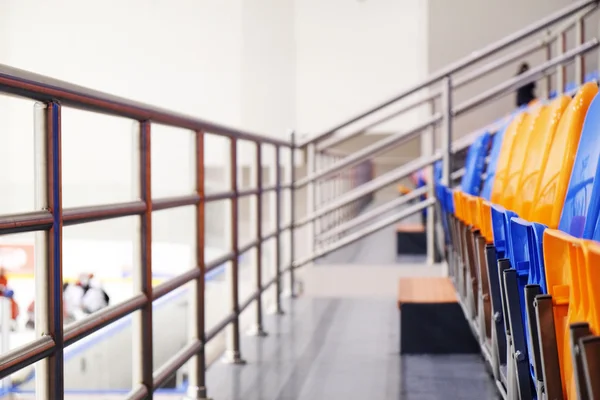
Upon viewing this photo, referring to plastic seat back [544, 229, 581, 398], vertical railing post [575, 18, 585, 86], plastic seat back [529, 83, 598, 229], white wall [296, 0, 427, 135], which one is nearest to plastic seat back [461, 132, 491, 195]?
plastic seat back [529, 83, 598, 229]

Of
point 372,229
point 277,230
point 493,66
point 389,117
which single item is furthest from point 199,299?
point 389,117

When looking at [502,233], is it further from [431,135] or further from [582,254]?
[431,135]

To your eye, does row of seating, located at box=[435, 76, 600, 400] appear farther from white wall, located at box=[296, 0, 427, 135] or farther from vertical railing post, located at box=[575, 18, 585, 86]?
white wall, located at box=[296, 0, 427, 135]

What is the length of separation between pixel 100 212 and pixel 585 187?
0.67 m

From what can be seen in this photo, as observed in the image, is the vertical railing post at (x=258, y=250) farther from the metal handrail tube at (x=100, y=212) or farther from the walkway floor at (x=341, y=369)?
the metal handrail tube at (x=100, y=212)

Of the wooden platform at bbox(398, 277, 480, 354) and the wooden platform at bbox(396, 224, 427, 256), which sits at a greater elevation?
the wooden platform at bbox(396, 224, 427, 256)

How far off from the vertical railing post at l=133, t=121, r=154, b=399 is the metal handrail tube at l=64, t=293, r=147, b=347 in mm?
32

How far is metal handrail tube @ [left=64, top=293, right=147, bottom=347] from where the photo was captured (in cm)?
97

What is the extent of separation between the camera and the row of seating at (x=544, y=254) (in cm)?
59

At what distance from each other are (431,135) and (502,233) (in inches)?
87.8

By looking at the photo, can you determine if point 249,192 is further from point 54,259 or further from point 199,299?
point 54,259

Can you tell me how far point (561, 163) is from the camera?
1028 millimetres

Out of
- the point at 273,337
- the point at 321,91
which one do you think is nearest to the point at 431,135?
the point at 273,337

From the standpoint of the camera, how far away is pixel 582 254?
58 cm
